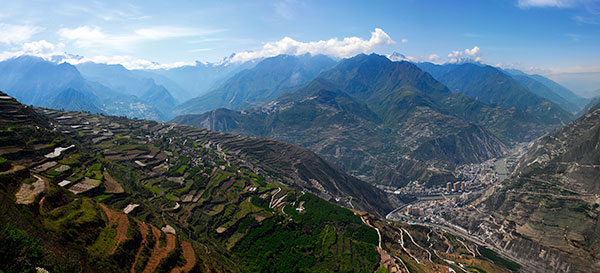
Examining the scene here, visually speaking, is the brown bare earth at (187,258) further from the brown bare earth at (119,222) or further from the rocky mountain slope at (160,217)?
the brown bare earth at (119,222)

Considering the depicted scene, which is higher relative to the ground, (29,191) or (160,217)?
(29,191)

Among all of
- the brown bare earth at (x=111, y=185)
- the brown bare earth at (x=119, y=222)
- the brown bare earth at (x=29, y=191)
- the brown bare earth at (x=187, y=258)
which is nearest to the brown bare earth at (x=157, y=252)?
the brown bare earth at (x=187, y=258)

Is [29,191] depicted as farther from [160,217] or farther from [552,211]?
[552,211]

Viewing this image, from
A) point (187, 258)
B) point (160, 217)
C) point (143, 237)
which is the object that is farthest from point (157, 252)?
point (160, 217)

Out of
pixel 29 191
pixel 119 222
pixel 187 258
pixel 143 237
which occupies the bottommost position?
pixel 187 258

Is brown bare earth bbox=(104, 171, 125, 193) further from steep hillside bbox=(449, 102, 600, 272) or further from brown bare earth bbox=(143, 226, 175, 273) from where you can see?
steep hillside bbox=(449, 102, 600, 272)

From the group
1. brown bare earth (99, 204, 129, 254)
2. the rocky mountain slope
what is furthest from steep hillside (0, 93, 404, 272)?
the rocky mountain slope
